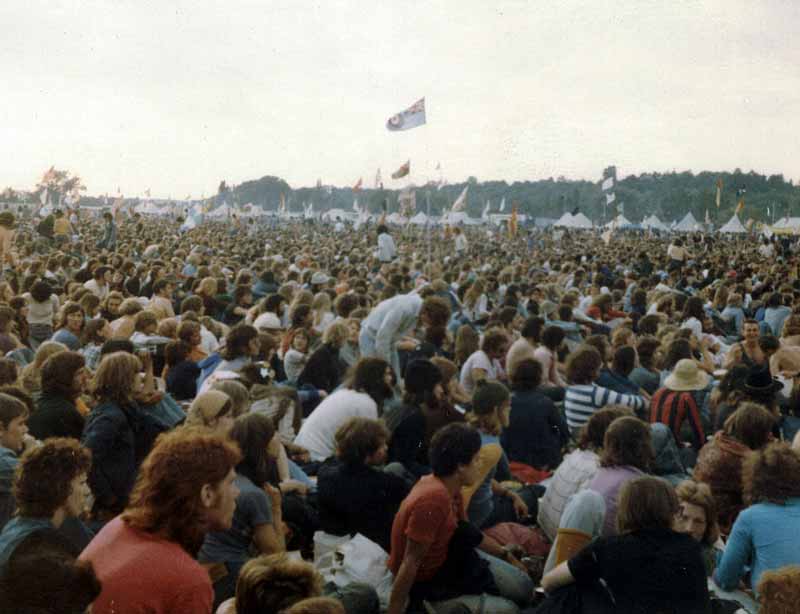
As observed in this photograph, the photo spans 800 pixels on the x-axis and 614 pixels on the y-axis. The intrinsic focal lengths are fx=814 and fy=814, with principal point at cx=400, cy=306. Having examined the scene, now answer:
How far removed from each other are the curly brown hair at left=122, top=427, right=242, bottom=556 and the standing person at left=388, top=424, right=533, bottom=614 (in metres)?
1.56

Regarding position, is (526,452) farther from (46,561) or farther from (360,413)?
(46,561)

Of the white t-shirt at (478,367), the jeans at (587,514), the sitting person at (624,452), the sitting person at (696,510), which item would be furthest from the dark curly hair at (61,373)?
the white t-shirt at (478,367)

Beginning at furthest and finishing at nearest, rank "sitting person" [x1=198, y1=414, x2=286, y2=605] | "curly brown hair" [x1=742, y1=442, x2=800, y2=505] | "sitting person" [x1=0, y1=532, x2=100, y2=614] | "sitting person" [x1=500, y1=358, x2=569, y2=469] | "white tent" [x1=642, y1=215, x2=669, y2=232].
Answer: "white tent" [x1=642, y1=215, x2=669, y2=232] < "sitting person" [x1=500, y1=358, x2=569, y2=469] < "curly brown hair" [x1=742, y1=442, x2=800, y2=505] < "sitting person" [x1=198, y1=414, x2=286, y2=605] < "sitting person" [x1=0, y1=532, x2=100, y2=614]

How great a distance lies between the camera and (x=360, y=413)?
6.03 m

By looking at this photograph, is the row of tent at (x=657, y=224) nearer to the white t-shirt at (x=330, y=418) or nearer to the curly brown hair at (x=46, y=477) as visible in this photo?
the white t-shirt at (x=330, y=418)

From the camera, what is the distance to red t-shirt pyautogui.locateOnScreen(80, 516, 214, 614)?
2523mm

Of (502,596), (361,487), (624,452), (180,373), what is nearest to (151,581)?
(361,487)

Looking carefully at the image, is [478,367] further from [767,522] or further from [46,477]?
[46,477]

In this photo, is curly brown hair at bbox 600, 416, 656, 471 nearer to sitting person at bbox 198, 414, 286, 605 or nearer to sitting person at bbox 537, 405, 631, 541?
sitting person at bbox 537, 405, 631, 541

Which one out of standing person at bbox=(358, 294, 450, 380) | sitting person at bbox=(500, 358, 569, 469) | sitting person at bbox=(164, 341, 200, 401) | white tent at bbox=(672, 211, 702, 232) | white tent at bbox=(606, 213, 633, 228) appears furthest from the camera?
white tent at bbox=(672, 211, 702, 232)

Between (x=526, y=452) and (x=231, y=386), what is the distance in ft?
8.43

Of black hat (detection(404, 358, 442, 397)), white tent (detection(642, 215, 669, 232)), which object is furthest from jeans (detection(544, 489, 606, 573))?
white tent (detection(642, 215, 669, 232))

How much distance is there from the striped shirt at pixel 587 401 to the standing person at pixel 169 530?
4533 mm

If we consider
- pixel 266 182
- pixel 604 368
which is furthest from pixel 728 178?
pixel 604 368
